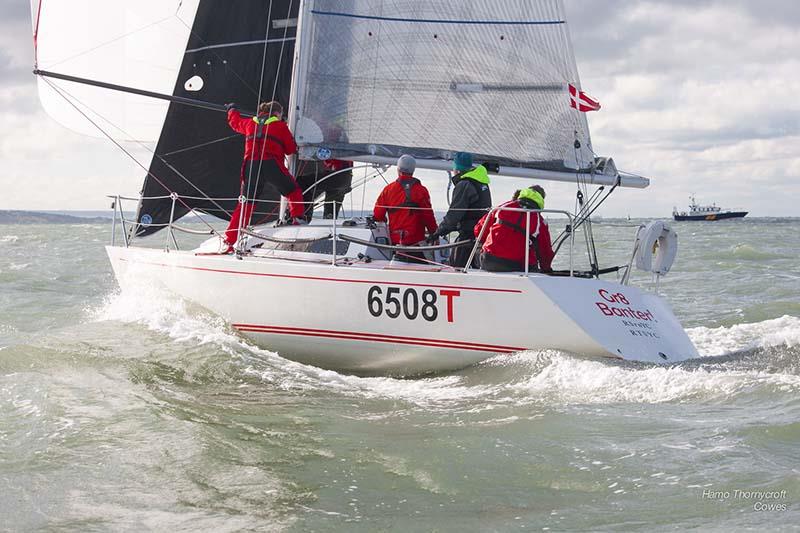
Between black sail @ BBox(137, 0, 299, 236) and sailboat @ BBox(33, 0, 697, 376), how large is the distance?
2 cm

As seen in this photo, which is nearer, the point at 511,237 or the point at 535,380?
the point at 535,380

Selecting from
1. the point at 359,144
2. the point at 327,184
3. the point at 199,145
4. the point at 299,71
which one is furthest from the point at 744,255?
the point at 299,71

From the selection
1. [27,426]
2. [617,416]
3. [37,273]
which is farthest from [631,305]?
[37,273]

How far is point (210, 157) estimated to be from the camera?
9.16 m

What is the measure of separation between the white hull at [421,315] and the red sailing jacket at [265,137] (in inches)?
41.0

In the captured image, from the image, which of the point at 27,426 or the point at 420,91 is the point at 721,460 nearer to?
the point at 27,426

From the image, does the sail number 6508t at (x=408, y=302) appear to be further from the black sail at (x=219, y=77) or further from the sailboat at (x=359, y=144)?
the black sail at (x=219, y=77)

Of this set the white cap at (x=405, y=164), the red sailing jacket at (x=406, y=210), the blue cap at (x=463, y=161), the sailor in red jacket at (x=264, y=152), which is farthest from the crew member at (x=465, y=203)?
the sailor in red jacket at (x=264, y=152)

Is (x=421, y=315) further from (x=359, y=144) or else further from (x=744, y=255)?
(x=744, y=255)

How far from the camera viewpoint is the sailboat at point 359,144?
19.4 feet

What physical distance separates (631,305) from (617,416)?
1.66 m

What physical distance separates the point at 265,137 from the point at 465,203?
6.02ft

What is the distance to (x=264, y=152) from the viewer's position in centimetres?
759

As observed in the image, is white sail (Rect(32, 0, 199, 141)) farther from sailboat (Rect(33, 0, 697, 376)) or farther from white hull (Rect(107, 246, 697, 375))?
white hull (Rect(107, 246, 697, 375))
